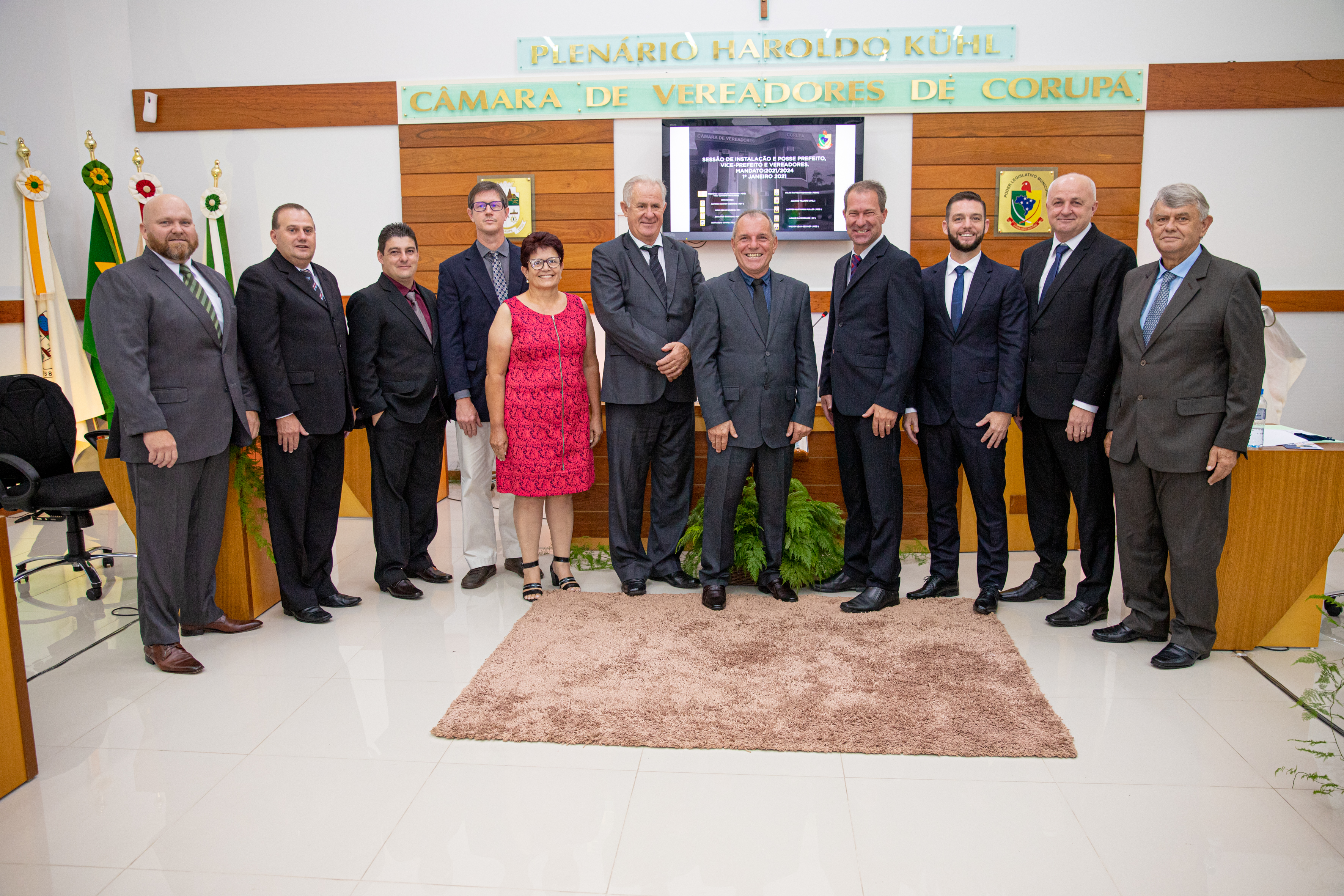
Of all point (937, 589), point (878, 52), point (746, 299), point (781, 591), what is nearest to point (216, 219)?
point (746, 299)

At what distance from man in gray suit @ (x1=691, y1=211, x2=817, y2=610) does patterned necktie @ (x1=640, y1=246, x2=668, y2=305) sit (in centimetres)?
22

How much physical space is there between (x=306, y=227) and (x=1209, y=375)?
347 centimetres

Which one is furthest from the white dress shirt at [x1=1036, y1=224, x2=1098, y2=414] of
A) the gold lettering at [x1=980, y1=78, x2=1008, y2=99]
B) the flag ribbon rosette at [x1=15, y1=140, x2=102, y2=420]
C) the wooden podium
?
the flag ribbon rosette at [x1=15, y1=140, x2=102, y2=420]

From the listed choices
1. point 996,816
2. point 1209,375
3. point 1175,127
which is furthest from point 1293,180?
point 996,816

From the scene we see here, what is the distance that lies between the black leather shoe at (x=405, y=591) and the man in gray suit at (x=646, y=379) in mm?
901

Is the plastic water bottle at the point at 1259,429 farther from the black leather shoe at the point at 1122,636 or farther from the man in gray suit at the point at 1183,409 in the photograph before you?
the black leather shoe at the point at 1122,636

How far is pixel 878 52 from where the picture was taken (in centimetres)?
565

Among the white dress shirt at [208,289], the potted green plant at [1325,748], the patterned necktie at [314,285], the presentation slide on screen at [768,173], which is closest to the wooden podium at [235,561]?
the white dress shirt at [208,289]

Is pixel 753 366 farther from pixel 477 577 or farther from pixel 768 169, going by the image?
pixel 768 169

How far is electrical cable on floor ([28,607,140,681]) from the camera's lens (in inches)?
126

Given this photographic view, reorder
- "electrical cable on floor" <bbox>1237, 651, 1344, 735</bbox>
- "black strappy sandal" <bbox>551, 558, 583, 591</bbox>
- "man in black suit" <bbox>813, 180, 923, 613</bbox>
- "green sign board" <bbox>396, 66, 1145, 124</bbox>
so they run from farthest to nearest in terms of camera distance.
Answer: "green sign board" <bbox>396, 66, 1145, 124</bbox> → "black strappy sandal" <bbox>551, 558, 583, 591</bbox> → "man in black suit" <bbox>813, 180, 923, 613</bbox> → "electrical cable on floor" <bbox>1237, 651, 1344, 735</bbox>

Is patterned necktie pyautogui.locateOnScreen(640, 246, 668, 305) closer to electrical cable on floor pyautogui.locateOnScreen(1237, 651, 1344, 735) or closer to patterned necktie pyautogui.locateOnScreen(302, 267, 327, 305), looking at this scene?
patterned necktie pyautogui.locateOnScreen(302, 267, 327, 305)

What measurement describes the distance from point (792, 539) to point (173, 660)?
98.5 inches

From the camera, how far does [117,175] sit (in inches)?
242
